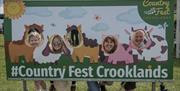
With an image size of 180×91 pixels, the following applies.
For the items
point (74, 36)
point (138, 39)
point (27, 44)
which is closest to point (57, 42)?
point (74, 36)

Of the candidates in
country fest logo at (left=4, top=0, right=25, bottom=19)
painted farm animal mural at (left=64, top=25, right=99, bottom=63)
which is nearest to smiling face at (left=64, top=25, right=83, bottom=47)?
painted farm animal mural at (left=64, top=25, right=99, bottom=63)

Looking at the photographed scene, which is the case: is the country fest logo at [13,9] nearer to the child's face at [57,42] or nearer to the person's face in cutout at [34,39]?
the person's face in cutout at [34,39]

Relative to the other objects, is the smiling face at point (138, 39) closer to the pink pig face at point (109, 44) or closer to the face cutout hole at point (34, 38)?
the pink pig face at point (109, 44)

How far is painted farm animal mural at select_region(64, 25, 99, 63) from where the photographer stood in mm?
7344

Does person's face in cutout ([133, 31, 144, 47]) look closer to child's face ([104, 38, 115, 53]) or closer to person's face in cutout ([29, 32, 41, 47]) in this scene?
child's face ([104, 38, 115, 53])

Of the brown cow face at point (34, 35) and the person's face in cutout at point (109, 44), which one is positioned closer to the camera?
the person's face in cutout at point (109, 44)

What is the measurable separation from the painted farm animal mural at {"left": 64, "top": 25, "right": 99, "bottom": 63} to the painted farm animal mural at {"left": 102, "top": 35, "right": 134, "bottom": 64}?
141mm

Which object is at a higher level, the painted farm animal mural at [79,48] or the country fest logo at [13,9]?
the country fest logo at [13,9]

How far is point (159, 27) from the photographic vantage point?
7.22 metres

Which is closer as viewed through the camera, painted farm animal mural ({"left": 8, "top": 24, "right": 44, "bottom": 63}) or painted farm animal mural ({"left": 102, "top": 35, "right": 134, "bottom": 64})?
painted farm animal mural ({"left": 102, "top": 35, "right": 134, "bottom": 64})

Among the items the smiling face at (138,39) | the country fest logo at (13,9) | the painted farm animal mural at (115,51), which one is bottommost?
the painted farm animal mural at (115,51)

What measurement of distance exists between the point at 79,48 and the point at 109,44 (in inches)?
15.6

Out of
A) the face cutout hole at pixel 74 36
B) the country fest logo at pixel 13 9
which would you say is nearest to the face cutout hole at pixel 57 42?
the face cutout hole at pixel 74 36

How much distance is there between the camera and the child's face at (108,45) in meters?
7.30
